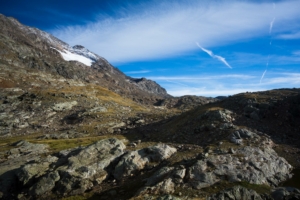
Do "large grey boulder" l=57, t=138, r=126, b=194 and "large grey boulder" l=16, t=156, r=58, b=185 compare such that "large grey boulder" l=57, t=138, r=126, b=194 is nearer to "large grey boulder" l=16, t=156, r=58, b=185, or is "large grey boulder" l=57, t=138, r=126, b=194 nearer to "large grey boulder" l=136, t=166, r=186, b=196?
"large grey boulder" l=16, t=156, r=58, b=185

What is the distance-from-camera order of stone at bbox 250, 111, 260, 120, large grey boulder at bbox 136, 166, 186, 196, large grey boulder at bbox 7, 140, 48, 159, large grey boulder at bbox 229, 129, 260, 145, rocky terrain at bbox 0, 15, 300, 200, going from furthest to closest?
1. large grey boulder at bbox 7, 140, 48, 159
2. stone at bbox 250, 111, 260, 120
3. large grey boulder at bbox 229, 129, 260, 145
4. rocky terrain at bbox 0, 15, 300, 200
5. large grey boulder at bbox 136, 166, 186, 196

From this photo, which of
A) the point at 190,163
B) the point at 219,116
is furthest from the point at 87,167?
the point at 219,116

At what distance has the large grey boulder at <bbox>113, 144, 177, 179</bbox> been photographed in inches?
1257

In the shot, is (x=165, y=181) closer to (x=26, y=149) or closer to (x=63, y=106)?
(x=26, y=149)

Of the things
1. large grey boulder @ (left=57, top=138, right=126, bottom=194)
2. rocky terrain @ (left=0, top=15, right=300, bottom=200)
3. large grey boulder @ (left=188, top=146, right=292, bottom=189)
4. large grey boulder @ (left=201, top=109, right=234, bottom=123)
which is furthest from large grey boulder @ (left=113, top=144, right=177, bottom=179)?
large grey boulder @ (left=201, top=109, right=234, bottom=123)

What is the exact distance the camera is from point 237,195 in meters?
23.2

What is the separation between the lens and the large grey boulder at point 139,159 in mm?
31938

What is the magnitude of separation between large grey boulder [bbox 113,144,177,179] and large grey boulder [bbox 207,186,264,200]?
12.0 metres

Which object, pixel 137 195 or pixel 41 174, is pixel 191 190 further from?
pixel 41 174

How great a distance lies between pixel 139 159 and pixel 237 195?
15.2m

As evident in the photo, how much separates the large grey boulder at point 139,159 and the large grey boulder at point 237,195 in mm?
12013

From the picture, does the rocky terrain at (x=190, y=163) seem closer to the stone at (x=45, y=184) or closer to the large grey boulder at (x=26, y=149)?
the large grey boulder at (x=26, y=149)

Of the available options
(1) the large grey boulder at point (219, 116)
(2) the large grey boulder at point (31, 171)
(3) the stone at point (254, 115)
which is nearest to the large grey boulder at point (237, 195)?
(1) the large grey boulder at point (219, 116)

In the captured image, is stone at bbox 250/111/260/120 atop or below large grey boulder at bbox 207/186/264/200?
atop
